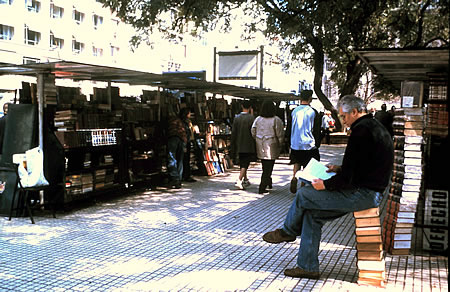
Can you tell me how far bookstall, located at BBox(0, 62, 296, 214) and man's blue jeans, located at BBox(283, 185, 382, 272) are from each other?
4576mm

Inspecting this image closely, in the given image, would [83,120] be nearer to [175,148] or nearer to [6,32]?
[175,148]

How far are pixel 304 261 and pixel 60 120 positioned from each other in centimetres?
547

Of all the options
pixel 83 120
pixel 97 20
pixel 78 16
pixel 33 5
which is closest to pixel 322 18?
pixel 83 120

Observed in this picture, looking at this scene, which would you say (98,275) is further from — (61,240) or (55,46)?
(55,46)

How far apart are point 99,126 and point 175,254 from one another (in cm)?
436

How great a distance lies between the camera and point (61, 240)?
6629mm

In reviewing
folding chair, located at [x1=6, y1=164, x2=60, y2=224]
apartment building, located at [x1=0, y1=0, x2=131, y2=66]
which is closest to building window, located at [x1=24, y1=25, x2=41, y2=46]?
apartment building, located at [x1=0, y1=0, x2=131, y2=66]

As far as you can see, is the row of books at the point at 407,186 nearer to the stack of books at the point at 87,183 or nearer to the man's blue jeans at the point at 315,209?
the man's blue jeans at the point at 315,209

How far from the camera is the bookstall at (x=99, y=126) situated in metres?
8.32

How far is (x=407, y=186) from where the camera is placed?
6.03 meters

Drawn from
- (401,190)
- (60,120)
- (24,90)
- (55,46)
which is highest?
(55,46)

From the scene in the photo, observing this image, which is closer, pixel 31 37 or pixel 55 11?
pixel 31 37

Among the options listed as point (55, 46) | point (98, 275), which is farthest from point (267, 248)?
point (55, 46)

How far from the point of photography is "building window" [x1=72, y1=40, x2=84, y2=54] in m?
47.5
